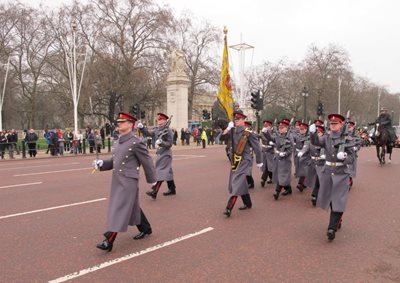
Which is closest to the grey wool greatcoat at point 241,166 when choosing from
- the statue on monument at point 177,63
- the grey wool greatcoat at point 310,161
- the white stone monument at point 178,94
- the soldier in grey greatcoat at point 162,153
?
the soldier in grey greatcoat at point 162,153

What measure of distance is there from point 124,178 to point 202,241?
144 cm

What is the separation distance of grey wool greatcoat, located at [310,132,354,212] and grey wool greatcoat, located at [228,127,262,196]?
1387 millimetres

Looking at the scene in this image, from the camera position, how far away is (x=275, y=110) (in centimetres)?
6950

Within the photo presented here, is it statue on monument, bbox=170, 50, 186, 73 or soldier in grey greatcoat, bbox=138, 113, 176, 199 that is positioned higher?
statue on monument, bbox=170, 50, 186, 73

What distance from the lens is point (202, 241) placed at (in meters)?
5.55

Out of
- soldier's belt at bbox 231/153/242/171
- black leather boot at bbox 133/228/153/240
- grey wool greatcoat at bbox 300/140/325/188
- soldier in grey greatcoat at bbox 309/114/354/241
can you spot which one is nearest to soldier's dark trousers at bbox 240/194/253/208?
soldier's belt at bbox 231/153/242/171

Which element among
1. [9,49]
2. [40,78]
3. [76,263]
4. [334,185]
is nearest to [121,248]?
[76,263]

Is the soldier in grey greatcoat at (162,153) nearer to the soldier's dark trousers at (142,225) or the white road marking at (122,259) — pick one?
the white road marking at (122,259)

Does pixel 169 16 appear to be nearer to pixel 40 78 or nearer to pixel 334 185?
pixel 40 78

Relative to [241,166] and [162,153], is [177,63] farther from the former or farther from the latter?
[241,166]

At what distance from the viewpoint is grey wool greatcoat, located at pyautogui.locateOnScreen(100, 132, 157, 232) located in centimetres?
506

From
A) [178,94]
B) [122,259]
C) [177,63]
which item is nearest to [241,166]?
[122,259]

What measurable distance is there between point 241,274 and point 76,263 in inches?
78.3

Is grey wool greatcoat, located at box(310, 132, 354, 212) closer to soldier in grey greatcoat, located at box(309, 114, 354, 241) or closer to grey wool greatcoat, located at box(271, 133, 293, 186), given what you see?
soldier in grey greatcoat, located at box(309, 114, 354, 241)
